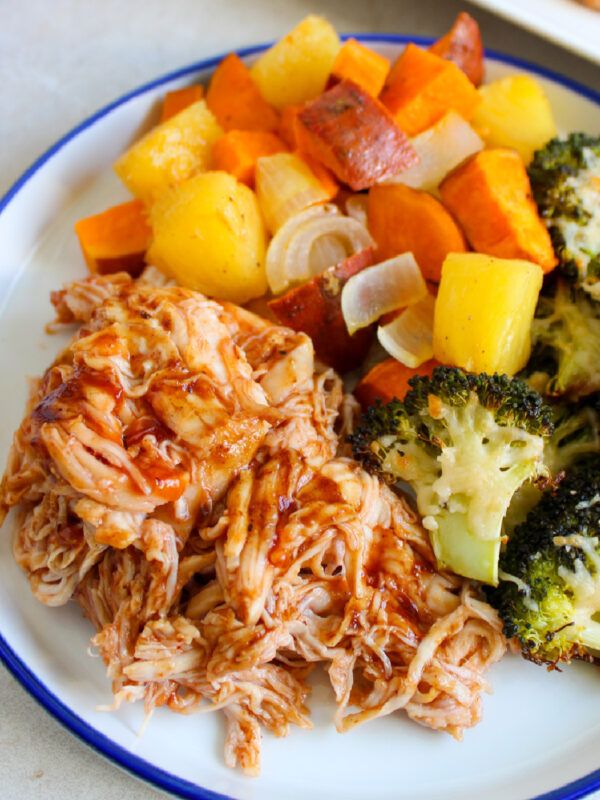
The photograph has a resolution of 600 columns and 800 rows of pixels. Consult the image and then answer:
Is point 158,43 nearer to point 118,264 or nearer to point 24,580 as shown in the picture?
point 118,264

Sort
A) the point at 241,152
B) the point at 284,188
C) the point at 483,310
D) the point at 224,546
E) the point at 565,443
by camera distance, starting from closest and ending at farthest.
A: 1. the point at 224,546
2. the point at 483,310
3. the point at 565,443
4. the point at 284,188
5. the point at 241,152

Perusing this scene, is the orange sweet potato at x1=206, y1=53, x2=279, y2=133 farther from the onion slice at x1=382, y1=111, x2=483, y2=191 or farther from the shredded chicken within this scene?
the shredded chicken

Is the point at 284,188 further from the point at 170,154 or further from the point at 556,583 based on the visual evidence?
the point at 556,583

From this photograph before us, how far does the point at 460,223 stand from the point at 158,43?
2.08m

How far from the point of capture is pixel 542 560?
7.32 feet

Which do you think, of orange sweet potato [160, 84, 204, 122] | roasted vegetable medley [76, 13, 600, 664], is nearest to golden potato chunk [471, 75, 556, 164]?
roasted vegetable medley [76, 13, 600, 664]

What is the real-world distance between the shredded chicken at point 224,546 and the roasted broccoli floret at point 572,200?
106cm

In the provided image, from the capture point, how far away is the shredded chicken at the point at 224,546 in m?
2.06

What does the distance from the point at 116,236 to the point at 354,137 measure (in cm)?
98

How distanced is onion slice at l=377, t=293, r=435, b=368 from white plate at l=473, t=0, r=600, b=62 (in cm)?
148

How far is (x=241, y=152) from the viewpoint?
2793 mm

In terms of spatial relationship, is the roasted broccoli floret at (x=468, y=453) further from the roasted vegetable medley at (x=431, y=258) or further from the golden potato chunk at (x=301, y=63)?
the golden potato chunk at (x=301, y=63)

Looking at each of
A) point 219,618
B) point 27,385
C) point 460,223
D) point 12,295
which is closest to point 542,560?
point 219,618

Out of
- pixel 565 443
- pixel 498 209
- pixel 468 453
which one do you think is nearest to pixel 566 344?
pixel 565 443
